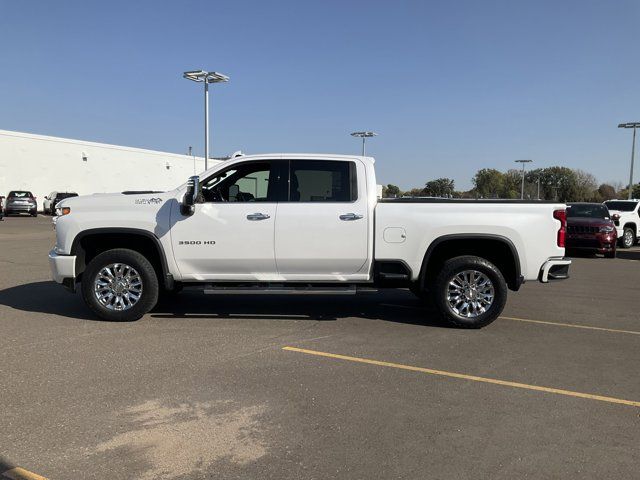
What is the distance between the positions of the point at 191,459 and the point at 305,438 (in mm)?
750

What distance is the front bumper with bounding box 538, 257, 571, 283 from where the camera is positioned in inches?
254

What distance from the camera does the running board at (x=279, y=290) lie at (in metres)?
6.40

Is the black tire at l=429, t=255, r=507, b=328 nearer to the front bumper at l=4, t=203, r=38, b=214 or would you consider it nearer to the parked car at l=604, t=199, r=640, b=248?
the parked car at l=604, t=199, r=640, b=248

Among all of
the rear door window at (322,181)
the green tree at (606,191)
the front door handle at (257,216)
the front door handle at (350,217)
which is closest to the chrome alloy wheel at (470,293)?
the front door handle at (350,217)

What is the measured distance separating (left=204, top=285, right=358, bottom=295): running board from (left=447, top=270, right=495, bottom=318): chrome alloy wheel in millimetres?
1206

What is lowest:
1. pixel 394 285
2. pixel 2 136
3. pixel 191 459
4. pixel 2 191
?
pixel 191 459

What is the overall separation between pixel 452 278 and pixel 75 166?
38521 mm

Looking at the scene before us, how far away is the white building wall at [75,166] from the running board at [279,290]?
33.8 metres

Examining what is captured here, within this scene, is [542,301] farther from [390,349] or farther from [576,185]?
[576,185]

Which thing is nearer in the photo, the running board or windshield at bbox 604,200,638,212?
the running board

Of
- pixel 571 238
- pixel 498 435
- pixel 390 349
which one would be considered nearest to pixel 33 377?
pixel 390 349

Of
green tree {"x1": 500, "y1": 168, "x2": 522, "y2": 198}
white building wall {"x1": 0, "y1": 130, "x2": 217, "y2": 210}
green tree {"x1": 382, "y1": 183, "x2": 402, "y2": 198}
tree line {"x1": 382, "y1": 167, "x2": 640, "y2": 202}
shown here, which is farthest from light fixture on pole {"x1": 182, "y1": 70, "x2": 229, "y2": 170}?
green tree {"x1": 500, "y1": 168, "x2": 522, "y2": 198}

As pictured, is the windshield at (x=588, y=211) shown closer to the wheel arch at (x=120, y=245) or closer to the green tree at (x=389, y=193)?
the green tree at (x=389, y=193)

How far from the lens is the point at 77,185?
39.3 metres
